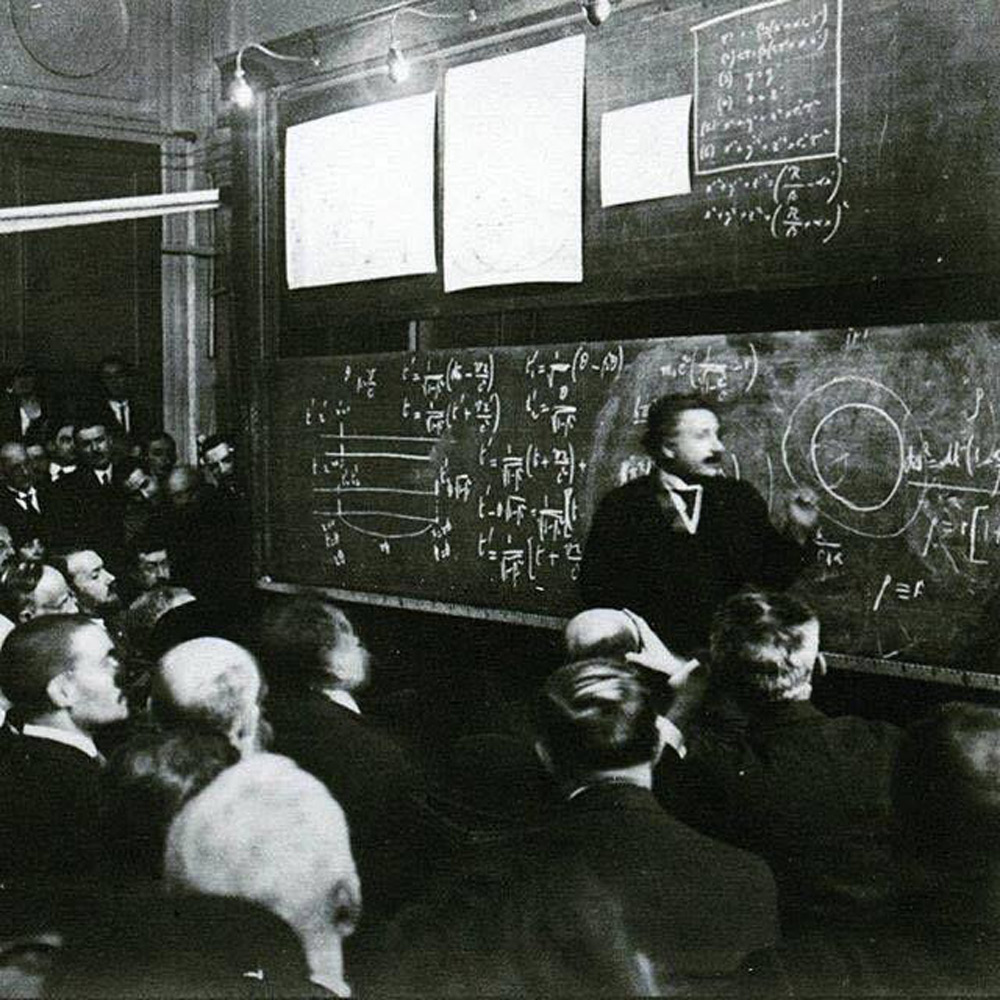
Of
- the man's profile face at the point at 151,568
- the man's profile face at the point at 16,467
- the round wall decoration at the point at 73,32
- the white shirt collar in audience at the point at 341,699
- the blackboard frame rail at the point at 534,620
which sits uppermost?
the round wall decoration at the point at 73,32

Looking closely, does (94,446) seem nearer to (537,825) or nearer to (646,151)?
(646,151)

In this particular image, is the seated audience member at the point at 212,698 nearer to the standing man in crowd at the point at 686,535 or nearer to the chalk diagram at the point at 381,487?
the chalk diagram at the point at 381,487

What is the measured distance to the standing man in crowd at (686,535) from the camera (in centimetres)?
335

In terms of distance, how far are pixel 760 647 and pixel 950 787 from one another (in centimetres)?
64

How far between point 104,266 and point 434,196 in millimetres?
3890

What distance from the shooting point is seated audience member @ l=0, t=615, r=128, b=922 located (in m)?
3.04

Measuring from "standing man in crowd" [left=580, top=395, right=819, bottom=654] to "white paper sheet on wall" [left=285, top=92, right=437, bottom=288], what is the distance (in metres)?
1.01

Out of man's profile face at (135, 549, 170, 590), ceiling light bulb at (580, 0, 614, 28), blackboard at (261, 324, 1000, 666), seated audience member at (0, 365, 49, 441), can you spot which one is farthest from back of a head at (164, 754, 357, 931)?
seated audience member at (0, 365, 49, 441)

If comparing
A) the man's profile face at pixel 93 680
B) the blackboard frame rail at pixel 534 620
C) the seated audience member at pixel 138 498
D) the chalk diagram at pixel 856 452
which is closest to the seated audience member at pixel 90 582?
A: the seated audience member at pixel 138 498

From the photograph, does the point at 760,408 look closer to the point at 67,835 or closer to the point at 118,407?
the point at 67,835

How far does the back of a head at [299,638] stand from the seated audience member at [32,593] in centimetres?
62

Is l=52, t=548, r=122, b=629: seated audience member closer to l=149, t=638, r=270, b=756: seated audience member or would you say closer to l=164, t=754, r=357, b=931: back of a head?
l=149, t=638, r=270, b=756: seated audience member

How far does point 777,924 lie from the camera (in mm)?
2783

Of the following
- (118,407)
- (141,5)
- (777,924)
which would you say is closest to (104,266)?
(118,407)
